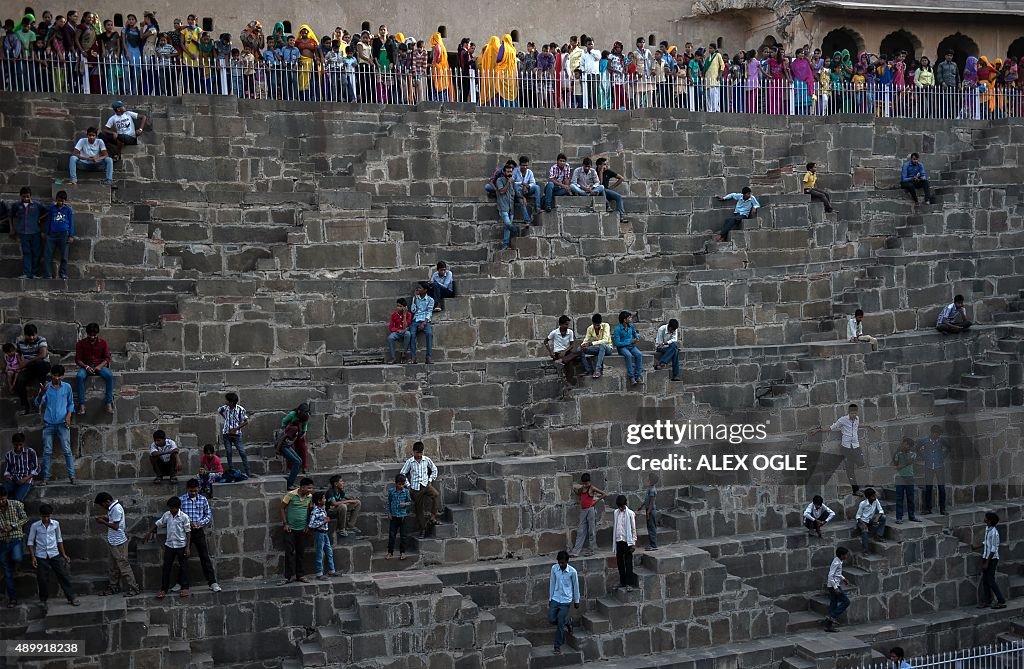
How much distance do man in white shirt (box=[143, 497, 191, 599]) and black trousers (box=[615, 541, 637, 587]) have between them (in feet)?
17.7

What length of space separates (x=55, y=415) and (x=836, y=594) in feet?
34.5

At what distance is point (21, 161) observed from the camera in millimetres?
21062

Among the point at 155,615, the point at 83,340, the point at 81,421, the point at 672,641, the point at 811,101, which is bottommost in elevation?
the point at 672,641

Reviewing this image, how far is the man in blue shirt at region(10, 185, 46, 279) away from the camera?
19.0 metres

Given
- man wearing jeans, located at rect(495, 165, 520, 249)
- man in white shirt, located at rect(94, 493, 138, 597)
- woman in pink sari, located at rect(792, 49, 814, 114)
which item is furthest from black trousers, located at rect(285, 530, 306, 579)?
woman in pink sari, located at rect(792, 49, 814, 114)

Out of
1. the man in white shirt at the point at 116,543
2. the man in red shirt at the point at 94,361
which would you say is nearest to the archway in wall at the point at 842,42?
the man in red shirt at the point at 94,361

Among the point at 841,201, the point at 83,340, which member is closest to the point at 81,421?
the point at 83,340

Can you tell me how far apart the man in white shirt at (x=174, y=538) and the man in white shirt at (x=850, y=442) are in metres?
9.60

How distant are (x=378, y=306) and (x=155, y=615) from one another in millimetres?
6036

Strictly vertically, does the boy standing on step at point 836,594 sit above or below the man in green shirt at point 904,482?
below

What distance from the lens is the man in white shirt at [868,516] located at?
1905cm

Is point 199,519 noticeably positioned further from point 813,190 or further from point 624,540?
point 813,190

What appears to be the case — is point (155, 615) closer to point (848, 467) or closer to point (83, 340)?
point (83, 340)

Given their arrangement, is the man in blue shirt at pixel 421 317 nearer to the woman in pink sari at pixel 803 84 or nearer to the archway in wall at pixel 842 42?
the woman in pink sari at pixel 803 84
